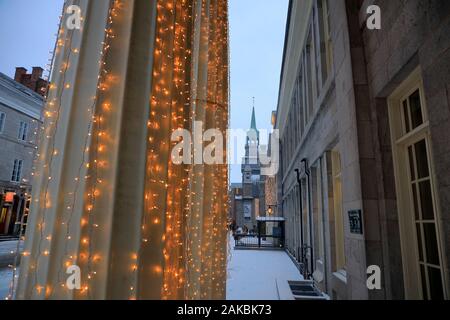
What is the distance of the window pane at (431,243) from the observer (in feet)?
9.45

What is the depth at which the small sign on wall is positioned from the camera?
12.7 feet

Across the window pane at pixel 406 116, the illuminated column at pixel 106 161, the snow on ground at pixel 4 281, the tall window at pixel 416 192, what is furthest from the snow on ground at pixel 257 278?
the snow on ground at pixel 4 281

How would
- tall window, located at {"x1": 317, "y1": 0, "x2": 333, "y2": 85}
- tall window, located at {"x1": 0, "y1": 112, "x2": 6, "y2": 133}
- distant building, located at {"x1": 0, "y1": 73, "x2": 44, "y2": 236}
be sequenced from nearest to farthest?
tall window, located at {"x1": 317, "y1": 0, "x2": 333, "y2": 85}
distant building, located at {"x1": 0, "y1": 73, "x2": 44, "y2": 236}
tall window, located at {"x1": 0, "y1": 112, "x2": 6, "y2": 133}

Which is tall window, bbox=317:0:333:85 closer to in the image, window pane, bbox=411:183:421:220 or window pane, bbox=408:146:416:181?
window pane, bbox=408:146:416:181

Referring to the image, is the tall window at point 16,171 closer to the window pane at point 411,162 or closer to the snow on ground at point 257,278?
the snow on ground at point 257,278

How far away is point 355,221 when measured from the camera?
4043 millimetres

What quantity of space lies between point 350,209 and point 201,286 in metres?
2.38

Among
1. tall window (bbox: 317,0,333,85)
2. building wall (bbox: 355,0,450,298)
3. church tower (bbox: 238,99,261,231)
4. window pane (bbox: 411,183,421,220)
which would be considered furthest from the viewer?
church tower (bbox: 238,99,261,231)

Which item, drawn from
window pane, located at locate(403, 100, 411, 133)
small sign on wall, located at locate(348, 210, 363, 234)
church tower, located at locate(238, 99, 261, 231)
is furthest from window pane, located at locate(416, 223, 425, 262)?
church tower, located at locate(238, 99, 261, 231)

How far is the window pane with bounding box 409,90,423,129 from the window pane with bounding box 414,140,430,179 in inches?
8.8

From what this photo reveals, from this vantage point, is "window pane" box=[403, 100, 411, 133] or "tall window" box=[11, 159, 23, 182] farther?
"tall window" box=[11, 159, 23, 182]

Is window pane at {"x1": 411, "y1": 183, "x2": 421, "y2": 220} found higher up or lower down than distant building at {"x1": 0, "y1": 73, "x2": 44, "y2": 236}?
lower down

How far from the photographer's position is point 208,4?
4.42 metres
